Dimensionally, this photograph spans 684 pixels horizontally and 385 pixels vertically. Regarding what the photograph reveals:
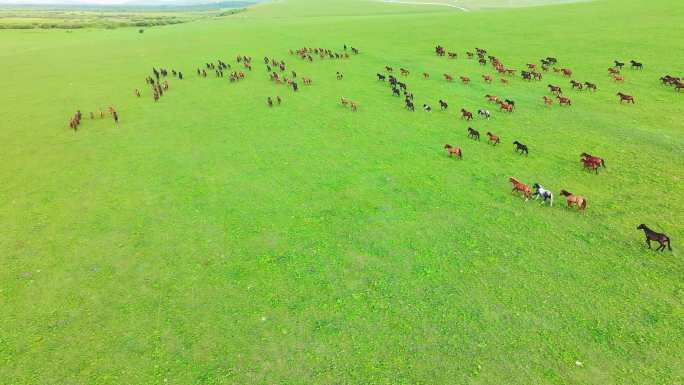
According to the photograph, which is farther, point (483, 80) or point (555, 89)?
point (483, 80)

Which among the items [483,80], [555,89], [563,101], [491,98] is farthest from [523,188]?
[483,80]

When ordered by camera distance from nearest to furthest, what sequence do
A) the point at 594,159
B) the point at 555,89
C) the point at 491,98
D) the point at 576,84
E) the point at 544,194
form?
the point at 544,194
the point at 594,159
the point at 491,98
the point at 555,89
the point at 576,84

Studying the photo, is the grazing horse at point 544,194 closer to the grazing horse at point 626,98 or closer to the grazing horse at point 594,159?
the grazing horse at point 594,159

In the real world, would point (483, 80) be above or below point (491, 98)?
above

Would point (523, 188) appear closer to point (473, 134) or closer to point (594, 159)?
point (594, 159)

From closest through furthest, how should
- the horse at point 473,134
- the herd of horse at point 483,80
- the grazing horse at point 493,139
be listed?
the herd of horse at point 483,80, the grazing horse at point 493,139, the horse at point 473,134

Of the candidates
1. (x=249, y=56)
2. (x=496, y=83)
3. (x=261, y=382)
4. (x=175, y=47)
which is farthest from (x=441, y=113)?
(x=175, y=47)

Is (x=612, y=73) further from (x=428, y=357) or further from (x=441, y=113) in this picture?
(x=428, y=357)

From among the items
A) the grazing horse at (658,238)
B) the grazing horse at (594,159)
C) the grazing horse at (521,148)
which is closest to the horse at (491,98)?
the grazing horse at (521,148)

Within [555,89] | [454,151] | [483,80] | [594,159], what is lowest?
[594,159]
